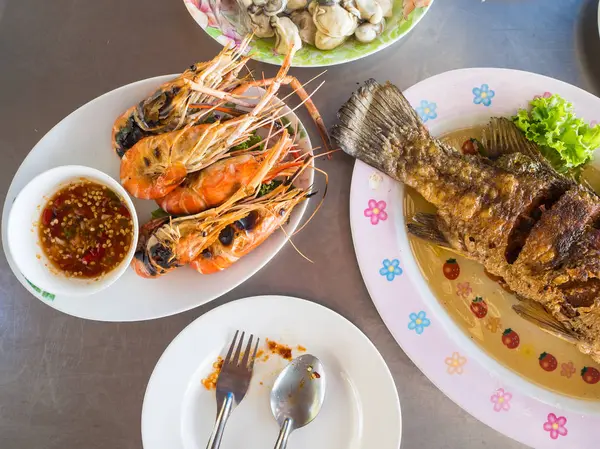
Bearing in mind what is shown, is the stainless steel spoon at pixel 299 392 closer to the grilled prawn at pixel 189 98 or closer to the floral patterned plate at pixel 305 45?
the grilled prawn at pixel 189 98

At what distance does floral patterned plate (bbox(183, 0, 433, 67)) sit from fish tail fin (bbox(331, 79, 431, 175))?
0.44 feet

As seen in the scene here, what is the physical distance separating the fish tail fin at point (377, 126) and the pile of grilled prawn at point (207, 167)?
0.49ft

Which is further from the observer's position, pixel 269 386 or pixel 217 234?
pixel 269 386

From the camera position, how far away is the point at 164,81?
1.39 m

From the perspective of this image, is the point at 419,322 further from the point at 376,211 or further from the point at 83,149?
the point at 83,149

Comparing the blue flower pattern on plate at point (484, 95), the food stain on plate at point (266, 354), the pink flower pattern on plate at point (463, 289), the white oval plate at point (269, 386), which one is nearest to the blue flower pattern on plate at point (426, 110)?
the blue flower pattern on plate at point (484, 95)

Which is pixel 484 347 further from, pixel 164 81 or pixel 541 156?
pixel 164 81

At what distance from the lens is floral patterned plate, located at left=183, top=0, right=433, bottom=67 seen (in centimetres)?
143

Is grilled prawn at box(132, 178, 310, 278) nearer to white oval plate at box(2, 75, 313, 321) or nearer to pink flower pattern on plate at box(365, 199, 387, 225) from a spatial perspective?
white oval plate at box(2, 75, 313, 321)

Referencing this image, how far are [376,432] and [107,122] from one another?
1271mm

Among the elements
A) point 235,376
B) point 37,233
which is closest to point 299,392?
point 235,376

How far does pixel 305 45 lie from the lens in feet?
4.86

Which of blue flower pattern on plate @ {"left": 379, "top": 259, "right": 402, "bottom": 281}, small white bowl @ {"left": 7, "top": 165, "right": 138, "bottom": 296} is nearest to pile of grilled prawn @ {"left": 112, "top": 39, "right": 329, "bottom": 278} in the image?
small white bowl @ {"left": 7, "top": 165, "right": 138, "bottom": 296}

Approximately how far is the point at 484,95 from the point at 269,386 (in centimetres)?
117
